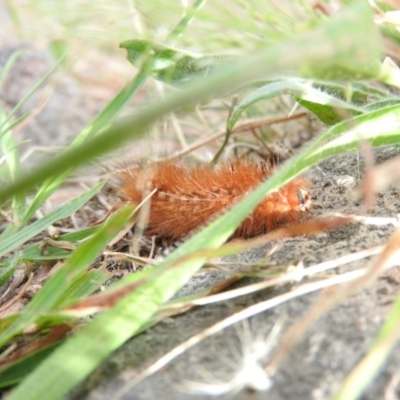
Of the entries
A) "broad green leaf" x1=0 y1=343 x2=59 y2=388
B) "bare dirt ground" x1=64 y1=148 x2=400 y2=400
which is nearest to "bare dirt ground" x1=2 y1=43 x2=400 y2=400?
"bare dirt ground" x1=64 y1=148 x2=400 y2=400

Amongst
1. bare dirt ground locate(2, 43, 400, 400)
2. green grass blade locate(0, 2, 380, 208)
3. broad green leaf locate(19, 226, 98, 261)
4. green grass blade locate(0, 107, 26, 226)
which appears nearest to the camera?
green grass blade locate(0, 2, 380, 208)

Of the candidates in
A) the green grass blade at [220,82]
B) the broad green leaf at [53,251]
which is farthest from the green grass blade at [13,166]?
the green grass blade at [220,82]

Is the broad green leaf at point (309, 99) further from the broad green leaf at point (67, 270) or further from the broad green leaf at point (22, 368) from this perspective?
the broad green leaf at point (22, 368)

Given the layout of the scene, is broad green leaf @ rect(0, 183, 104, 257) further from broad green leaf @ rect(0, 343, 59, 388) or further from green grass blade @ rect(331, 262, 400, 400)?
green grass blade @ rect(331, 262, 400, 400)

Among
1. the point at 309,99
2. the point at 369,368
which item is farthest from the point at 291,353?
the point at 309,99

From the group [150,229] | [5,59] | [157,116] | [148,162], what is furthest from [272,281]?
[5,59]

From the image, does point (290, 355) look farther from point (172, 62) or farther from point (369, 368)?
point (172, 62)
